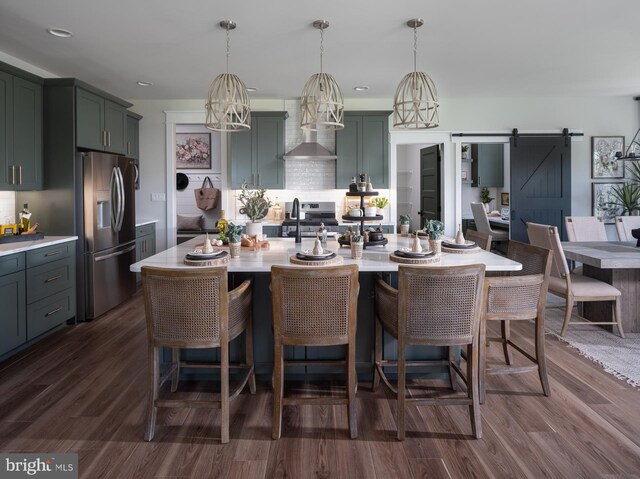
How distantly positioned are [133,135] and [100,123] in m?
1.32

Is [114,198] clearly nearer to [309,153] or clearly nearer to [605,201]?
[309,153]

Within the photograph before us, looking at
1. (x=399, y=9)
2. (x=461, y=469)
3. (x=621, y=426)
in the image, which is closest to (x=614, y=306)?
(x=621, y=426)

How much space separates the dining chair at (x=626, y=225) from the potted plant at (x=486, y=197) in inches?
163

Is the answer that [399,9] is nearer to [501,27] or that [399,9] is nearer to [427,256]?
[501,27]

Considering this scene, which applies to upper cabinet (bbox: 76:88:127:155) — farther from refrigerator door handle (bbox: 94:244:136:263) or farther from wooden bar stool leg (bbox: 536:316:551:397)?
wooden bar stool leg (bbox: 536:316:551:397)

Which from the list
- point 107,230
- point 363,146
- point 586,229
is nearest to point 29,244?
point 107,230

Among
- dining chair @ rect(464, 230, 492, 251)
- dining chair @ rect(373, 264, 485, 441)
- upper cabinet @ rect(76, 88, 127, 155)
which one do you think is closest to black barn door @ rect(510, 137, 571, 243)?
dining chair @ rect(464, 230, 492, 251)

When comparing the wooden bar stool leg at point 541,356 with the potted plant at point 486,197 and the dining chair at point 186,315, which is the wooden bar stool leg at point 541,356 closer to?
the dining chair at point 186,315

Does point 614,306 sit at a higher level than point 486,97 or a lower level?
lower

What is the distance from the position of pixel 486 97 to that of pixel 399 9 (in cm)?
359

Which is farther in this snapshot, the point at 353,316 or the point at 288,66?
the point at 288,66

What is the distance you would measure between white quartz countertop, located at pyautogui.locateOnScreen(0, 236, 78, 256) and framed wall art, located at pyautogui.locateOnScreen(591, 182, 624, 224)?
6777mm

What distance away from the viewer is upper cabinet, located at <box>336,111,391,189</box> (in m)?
6.36

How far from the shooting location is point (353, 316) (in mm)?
2428
